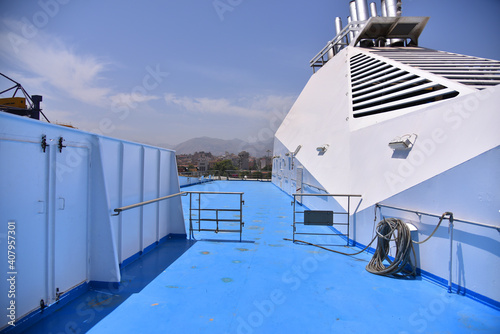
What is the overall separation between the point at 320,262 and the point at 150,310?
9.81 ft

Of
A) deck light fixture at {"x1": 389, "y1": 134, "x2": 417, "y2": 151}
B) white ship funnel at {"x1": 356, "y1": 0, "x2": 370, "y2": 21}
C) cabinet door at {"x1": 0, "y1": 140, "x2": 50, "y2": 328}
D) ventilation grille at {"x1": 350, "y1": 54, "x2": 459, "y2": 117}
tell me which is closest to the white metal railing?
white ship funnel at {"x1": 356, "y1": 0, "x2": 370, "y2": 21}

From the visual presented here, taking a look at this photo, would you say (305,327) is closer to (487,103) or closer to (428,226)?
(428,226)

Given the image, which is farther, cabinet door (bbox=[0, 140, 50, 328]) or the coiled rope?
the coiled rope

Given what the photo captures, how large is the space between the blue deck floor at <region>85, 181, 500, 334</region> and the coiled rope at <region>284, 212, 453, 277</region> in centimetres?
18

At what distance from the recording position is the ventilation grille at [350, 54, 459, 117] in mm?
5652

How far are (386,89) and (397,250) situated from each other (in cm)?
451

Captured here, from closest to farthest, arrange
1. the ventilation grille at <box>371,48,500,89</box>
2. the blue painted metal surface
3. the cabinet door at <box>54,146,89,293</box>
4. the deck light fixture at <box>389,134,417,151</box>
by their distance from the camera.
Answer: the blue painted metal surface, the cabinet door at <box>54,146,89,293</box>, the deck light fixture at <box>389,134,417,151</box>, the ventilation grille at <box>371,48,500,89</box>

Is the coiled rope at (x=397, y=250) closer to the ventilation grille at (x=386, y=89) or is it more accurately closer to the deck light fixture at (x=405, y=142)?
the deck light fixture at (x=405, y=142)

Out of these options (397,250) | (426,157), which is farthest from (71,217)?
(426,157)

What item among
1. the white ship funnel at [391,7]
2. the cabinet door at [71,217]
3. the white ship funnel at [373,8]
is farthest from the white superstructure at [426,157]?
the white ship funnel at [373,8]

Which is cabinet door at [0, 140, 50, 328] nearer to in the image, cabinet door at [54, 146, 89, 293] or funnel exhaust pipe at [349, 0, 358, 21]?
cabinet door at [54, 146, 89, 293]

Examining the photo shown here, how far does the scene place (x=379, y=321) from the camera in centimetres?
297

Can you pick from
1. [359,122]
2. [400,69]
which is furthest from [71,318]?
[400,69]

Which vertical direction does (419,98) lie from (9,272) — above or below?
above
